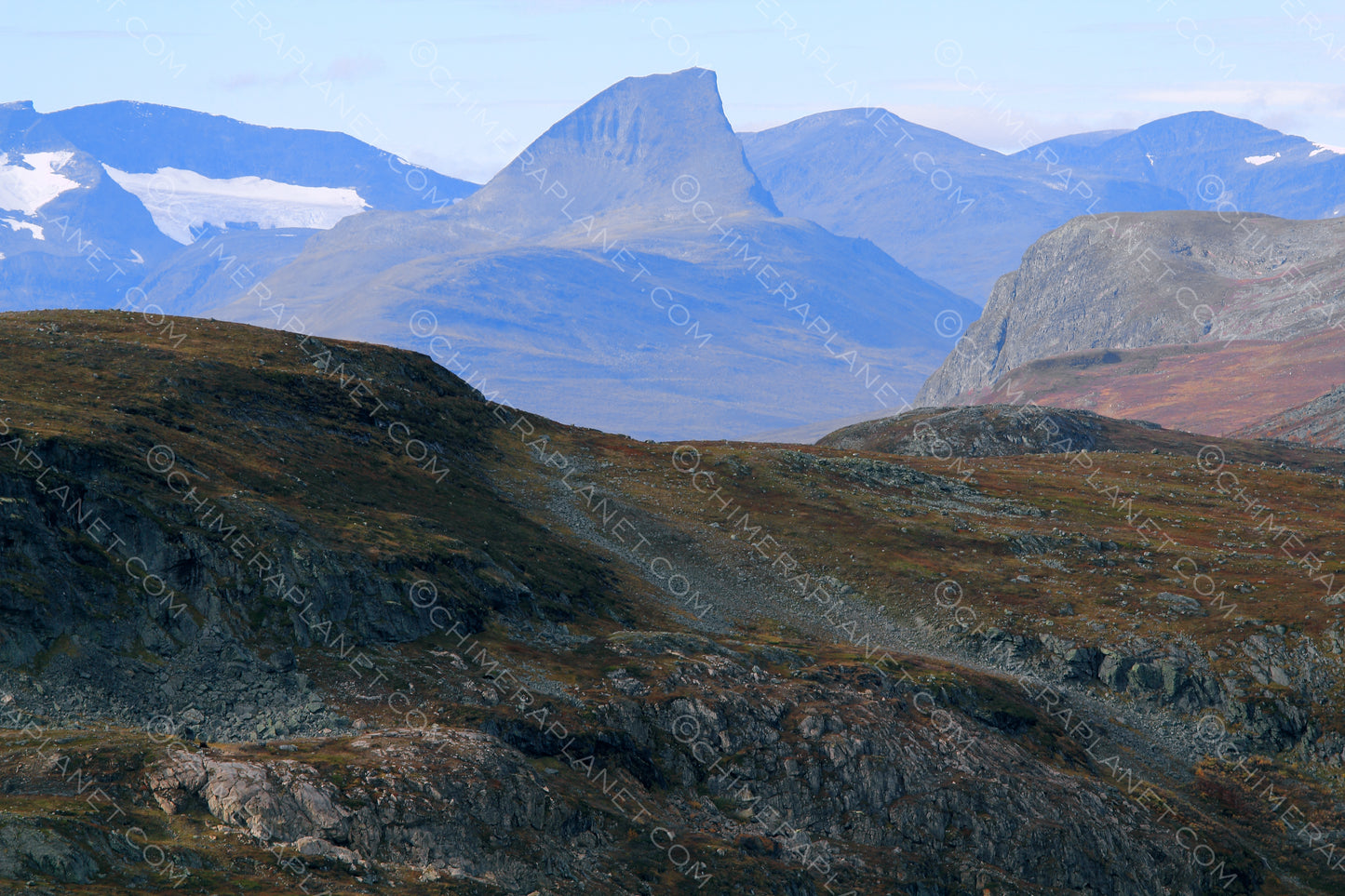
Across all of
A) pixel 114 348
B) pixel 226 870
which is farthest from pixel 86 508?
pixel 114 348

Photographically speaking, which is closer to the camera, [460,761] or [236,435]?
[460,761]

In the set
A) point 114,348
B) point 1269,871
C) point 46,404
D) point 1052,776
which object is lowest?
point 1269,871

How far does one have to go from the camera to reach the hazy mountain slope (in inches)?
1750

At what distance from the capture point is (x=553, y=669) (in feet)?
205

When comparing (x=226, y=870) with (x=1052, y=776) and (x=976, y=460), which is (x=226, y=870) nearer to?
(x=1052, y=776)

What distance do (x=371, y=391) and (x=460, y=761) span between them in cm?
5463

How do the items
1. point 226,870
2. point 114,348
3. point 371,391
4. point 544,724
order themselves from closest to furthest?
point 226,870
point 544,724
point 114,348
point 371,391

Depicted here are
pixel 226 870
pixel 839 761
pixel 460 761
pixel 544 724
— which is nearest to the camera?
pixel 226 870

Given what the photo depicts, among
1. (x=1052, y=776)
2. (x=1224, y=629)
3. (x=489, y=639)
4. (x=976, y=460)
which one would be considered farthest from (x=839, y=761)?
(x=976, y=460)

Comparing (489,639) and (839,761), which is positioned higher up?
(489,639)

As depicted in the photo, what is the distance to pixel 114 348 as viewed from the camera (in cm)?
8475

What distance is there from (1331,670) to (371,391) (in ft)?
272

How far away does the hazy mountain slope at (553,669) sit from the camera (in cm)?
4444

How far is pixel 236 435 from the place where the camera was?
76812 millimetres
